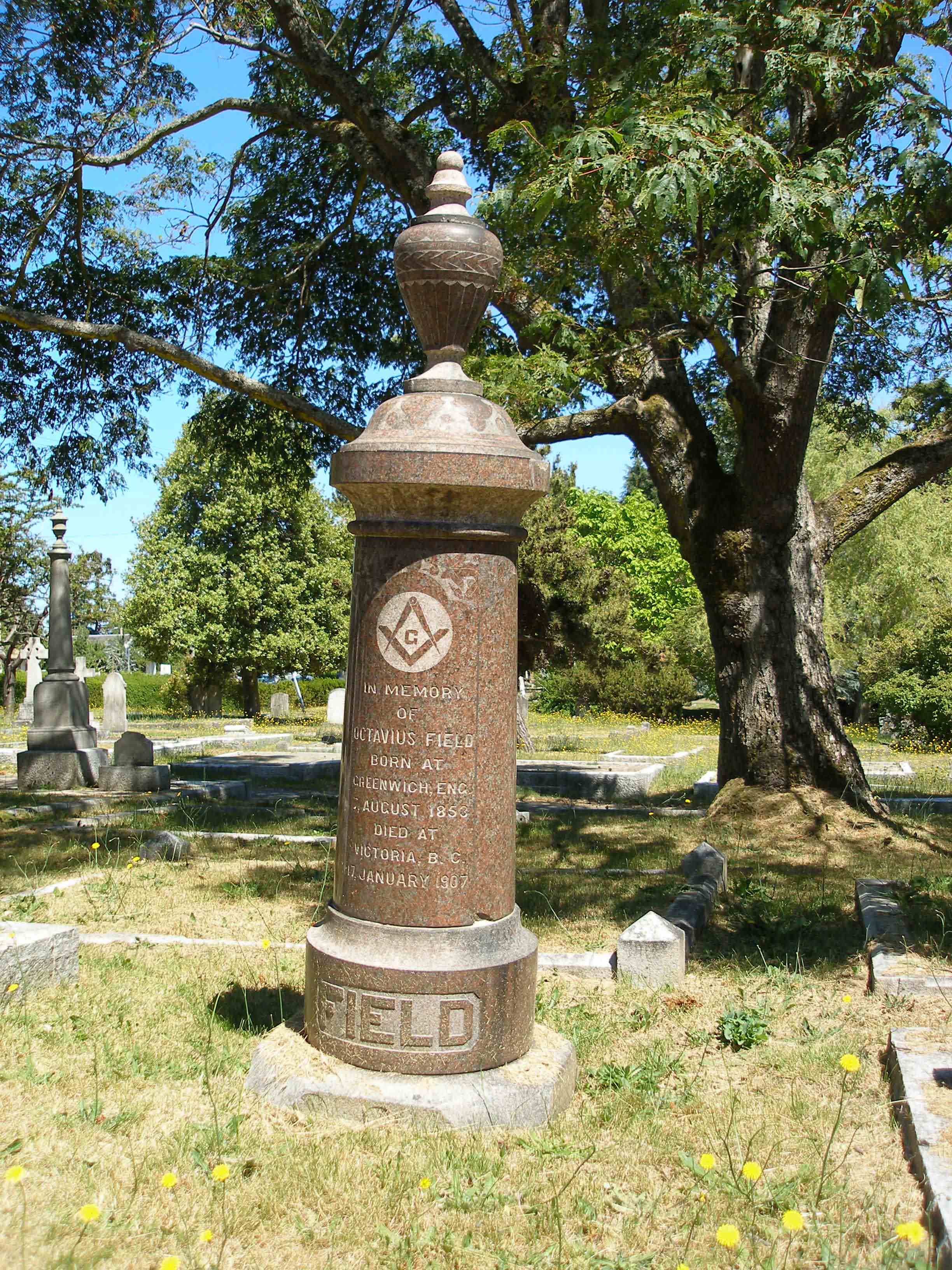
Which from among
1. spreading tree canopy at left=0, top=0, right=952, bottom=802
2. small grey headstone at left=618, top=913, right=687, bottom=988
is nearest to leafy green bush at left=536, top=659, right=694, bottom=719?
spreading tree canopy at left=0, top=0, right=952, bottom=802

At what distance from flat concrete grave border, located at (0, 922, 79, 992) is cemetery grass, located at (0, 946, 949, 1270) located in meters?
0.11

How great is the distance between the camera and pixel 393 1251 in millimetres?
2959

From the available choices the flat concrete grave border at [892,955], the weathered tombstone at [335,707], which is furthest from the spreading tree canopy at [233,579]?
the flat concrete grave border at [892,955]

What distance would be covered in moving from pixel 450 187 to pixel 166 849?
5600 mm

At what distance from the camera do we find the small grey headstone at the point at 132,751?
525 inches

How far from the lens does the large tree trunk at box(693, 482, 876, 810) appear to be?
10.1 metres

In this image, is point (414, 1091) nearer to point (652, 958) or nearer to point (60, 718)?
point (652, 958)

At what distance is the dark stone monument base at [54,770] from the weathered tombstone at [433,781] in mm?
10278

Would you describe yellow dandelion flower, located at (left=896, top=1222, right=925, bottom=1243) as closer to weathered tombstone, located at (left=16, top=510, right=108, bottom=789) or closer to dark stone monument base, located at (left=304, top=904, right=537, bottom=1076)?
dark stone monument base, located at (left=304, top=904, right=537, bottom=1076)

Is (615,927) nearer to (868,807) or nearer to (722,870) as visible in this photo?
(722,870)

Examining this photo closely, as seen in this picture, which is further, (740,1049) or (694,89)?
(694,89)

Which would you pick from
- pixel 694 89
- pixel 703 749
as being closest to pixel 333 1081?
pixel 694 89

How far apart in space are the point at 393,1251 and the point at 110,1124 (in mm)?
1169

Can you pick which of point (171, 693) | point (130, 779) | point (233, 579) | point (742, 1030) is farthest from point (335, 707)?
point (742, 1030)
